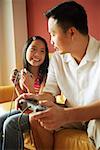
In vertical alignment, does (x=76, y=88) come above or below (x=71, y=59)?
below

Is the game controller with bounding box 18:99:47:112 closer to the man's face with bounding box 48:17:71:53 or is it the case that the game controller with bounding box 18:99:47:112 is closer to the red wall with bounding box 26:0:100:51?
the man's face with bounding box 48:17:71:53

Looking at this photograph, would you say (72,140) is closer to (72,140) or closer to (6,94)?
(72,140)

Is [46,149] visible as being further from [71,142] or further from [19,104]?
[19,104]

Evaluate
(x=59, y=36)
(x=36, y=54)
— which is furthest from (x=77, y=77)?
(x=36, y=54)

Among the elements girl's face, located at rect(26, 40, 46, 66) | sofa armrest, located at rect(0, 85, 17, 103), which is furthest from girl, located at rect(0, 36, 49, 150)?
sofa armrest, located at rect(0, 85, 17, 103)

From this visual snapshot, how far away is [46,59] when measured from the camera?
2.00 m

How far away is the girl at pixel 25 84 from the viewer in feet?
5.51

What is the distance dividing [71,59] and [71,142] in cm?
43

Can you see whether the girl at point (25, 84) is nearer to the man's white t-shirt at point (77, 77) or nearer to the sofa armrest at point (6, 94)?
the man's white t-shirt at point (77, 77)

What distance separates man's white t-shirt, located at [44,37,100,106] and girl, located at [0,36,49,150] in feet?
0.70

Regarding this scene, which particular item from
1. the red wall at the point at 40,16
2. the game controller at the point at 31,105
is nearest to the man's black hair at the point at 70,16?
the game controller at the point at 31,105

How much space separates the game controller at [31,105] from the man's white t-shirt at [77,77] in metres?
0.20

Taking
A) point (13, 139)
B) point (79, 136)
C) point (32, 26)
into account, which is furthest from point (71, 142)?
point (32, 26)

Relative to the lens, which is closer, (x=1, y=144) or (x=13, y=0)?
(x=1, y=144)
